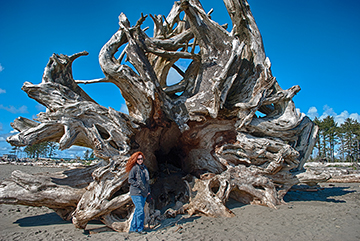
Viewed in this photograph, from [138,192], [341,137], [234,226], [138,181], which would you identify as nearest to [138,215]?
[138,192]

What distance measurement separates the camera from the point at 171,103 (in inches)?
262

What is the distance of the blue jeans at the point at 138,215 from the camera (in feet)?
13.7

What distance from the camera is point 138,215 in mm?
4184

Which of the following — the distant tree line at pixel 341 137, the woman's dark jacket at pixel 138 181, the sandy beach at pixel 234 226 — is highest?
the distant tree line at pixel 341 137

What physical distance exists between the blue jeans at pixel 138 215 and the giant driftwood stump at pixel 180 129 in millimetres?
432

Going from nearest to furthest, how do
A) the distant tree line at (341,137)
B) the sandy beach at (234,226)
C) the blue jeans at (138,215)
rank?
the sandy beach at (234,226)
the blue jeans at (138,215)
the distant tree line at (341,137)

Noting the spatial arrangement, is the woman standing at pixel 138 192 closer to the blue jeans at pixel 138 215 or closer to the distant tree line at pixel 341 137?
the blue jeans at pixel 138 215

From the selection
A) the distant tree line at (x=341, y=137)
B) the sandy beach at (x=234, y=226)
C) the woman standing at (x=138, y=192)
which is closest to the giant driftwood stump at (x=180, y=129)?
the sandy beach at (x=234, y=226)

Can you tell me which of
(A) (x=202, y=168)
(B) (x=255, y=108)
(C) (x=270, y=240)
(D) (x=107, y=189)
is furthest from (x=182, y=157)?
(C) (x=270, y=240)

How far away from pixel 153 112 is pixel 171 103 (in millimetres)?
711

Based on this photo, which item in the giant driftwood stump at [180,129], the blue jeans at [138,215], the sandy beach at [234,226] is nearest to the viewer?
the sandy beach at [234,226]

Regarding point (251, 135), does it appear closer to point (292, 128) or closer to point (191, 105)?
point (292, 128)

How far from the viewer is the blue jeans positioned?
13.7 ft

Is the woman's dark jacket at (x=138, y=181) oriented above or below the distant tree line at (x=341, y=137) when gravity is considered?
below
